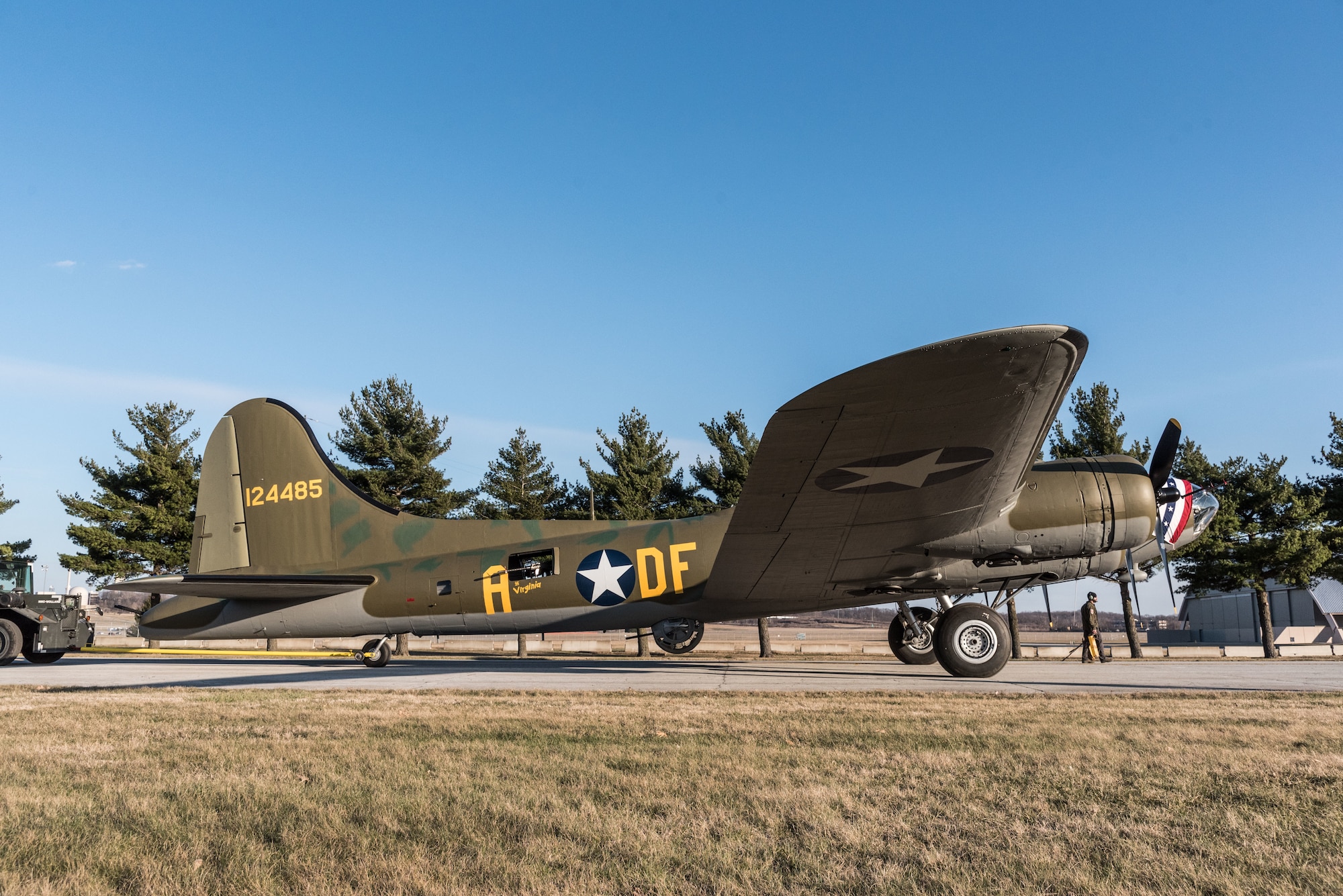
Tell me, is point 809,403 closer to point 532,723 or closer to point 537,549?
point 532,723

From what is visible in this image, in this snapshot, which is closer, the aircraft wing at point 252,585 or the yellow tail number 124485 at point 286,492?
the aircraft wing at point 252,585

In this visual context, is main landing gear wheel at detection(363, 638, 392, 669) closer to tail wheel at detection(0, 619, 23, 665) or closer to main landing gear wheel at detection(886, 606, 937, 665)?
tail wheel at detection(0, 619, 23, 665)

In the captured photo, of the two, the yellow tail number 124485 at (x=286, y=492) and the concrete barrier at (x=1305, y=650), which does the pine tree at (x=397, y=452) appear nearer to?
the yellow tail number 124485 at (x=286, y=492)

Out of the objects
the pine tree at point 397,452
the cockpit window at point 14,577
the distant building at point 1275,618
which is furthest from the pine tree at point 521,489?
the distant building at point 1275,618

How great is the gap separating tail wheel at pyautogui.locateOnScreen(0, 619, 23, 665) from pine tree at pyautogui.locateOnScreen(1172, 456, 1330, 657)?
3663 centimetres

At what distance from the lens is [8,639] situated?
21.2 meters

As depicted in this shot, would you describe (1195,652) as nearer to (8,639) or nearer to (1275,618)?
(1275,618)

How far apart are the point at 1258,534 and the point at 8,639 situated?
4004 cm

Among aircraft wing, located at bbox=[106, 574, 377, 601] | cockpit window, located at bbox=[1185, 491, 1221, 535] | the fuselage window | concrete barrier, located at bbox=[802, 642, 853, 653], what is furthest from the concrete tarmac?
concrete barrier, located at bbox=[802, 642, 853, 653]

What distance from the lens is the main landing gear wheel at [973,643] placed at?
1370 centimetres

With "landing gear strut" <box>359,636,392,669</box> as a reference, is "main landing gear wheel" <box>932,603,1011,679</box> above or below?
above

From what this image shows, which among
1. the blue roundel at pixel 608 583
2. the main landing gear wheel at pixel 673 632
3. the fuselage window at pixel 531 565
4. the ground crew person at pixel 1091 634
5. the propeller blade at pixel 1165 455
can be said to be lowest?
the ground crew person at pixel 1091 634

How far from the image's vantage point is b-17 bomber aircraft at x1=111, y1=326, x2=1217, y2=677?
1091 centimetres

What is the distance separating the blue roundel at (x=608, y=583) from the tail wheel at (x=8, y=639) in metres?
16.8
